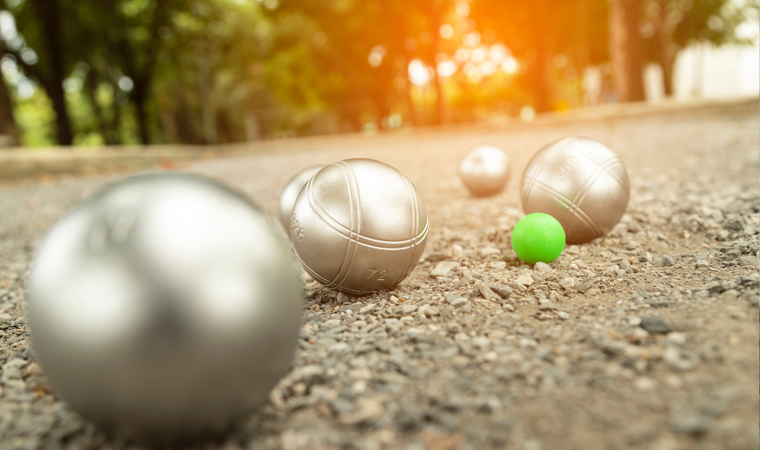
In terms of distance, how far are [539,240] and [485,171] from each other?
3.18m

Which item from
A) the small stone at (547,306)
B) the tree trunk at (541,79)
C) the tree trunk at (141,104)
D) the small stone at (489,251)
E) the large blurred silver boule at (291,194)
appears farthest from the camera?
the tree trunk at (541,79)

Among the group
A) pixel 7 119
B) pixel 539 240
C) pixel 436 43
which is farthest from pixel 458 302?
→ pixel 436 43

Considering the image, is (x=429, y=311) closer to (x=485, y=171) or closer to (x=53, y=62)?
(x=485, y=171)

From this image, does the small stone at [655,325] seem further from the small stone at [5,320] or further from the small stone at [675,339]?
the small stone at [5,320]

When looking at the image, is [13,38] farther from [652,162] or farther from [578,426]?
[578,426]

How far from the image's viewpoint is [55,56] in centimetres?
1994

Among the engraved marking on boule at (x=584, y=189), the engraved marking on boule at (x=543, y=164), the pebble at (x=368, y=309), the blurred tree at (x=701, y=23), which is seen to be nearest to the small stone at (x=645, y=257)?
the engraved marking on boule at (x=584, y=189)

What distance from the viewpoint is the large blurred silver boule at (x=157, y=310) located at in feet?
6.05

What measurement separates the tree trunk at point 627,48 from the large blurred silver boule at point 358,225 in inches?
621

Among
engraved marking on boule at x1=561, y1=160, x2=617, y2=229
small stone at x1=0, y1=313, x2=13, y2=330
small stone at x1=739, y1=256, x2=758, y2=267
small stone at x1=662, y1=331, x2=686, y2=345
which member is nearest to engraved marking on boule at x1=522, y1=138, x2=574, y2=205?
engraved marking on boule at x1=561, y1=160, x2=617, y2=229

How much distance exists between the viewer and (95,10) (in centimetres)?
2453

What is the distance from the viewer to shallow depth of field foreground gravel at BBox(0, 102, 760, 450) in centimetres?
202

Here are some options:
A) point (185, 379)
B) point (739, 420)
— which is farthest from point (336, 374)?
point (739, 420)

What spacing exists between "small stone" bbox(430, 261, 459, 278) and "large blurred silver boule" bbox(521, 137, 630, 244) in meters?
1.03
